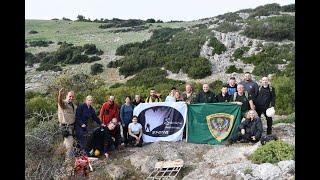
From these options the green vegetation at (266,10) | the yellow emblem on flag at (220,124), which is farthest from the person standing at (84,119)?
the green vegetation at (266,10)

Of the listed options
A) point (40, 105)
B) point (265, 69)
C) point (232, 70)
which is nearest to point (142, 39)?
point (232, 70)

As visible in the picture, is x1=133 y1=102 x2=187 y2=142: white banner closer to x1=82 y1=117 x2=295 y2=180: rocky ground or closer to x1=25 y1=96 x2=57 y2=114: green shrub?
x1=82 y1=117 x2=295 y2=180: rocky ground

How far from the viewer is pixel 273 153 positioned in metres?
12.4

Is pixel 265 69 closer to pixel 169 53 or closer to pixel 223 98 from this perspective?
pixel 169 53

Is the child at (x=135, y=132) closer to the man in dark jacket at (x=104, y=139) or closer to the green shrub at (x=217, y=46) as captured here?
the man in dark jacket at (x=104, y=139)

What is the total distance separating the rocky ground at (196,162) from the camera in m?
12.1

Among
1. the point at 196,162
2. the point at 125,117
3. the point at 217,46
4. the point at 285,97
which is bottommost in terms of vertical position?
the point at 196,162

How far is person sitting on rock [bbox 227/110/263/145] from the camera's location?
12.7 meters

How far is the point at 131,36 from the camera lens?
24375 mm

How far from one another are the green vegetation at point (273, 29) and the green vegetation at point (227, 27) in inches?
20.7

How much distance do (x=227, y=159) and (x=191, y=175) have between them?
0.95 metres

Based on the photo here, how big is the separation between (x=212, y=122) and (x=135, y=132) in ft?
6.22
